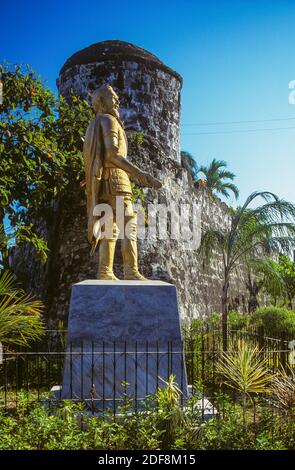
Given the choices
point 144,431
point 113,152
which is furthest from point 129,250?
point 144,431

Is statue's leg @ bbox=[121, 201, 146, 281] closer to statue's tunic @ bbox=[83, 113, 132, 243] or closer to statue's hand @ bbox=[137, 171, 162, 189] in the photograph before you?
statue's tunic @ bbox=[83, 113, 132, 243]

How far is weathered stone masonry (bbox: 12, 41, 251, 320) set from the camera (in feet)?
37.2

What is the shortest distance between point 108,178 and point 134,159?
17.7ft

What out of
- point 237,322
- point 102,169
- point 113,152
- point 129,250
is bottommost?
point 237,322

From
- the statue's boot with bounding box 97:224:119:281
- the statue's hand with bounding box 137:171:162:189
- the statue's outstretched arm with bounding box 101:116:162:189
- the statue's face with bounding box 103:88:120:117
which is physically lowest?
the statue's boot with bounding box 97:224:119:281

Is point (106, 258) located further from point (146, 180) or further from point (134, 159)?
point (134, 159)

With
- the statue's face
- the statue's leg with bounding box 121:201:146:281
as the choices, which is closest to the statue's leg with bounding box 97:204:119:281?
the statue's leg with bounding box 121:201:146:281

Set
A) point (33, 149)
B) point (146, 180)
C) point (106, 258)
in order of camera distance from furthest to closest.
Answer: point (33, 149) → point (146, 180) → point (106, 258)


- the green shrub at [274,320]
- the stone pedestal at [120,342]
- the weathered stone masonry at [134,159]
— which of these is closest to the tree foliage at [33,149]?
the weathered stone masonry at [134,159]

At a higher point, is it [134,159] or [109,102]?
[134,159]

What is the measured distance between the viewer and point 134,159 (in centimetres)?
1188

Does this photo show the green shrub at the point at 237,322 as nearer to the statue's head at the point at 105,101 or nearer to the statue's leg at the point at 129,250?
the statue's leg at the point at 129,250

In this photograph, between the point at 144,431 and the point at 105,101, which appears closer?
the point at 144,431

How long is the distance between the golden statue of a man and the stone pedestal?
533 mm
